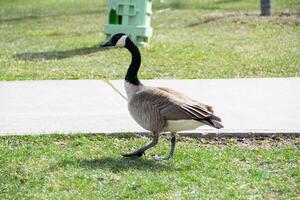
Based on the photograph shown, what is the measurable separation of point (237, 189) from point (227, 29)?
1026 centimetres

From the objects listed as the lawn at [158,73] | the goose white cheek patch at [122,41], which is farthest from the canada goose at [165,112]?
the goose white cheek patch at [122,41]

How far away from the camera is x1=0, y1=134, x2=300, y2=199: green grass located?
532 cm

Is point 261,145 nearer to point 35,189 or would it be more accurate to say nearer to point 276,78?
point 35,189

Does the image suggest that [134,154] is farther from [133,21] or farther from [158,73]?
[133,21]

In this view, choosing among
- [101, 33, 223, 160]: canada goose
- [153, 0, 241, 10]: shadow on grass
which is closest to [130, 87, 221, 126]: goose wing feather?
[101, 33, 223, 160]: canada goose

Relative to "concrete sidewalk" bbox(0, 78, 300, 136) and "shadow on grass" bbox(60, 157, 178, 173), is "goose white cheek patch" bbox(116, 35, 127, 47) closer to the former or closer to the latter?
"concrete sidewalk" bbox(0, 78, 300, 136)

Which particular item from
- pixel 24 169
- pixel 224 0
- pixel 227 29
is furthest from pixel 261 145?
pixel 224 0

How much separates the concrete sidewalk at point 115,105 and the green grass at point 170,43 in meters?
0.85

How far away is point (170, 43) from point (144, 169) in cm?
795

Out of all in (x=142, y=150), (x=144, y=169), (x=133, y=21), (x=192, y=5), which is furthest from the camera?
(x=192, y=5)

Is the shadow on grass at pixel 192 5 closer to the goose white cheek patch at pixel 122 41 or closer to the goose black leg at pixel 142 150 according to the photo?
the goose white cheek patch at pixel 122 41

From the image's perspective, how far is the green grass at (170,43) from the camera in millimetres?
10750

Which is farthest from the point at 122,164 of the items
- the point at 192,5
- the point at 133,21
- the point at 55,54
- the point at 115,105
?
the point at 192,5

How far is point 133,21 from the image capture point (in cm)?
1347
